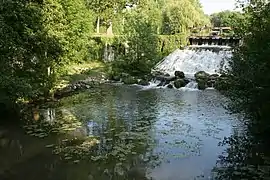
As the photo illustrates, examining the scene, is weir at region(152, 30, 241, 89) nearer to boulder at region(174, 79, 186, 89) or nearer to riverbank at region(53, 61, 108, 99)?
boulder at region(174, 79, 186, 89)

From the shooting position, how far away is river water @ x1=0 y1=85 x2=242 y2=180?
40.5ft

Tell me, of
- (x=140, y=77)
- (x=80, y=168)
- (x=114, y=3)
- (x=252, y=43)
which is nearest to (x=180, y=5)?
(x=114, y=3)

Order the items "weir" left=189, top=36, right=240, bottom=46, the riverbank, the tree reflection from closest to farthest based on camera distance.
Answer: the tree reflection
the riverbank
"weir" left=189, top=36, right=240, bottom=46

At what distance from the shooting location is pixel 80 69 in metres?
34.4

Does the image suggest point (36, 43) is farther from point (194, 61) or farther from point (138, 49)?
point (194, 61)

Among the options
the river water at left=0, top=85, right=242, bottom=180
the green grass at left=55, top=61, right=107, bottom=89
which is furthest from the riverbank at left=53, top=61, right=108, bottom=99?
the river water at left=0, top=85, right=242, bottom=180

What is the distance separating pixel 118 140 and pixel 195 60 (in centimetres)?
2362

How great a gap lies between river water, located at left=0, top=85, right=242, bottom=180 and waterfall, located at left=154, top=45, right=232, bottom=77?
11.7 m

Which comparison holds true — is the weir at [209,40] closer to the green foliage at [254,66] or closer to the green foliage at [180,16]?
the green foliage at [180,16]

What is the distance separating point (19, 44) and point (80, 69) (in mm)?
15046

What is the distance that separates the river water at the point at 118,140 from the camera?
1234 cm

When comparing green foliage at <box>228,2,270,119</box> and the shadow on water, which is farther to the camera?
green foliage at <box>228,2,270,119</box>

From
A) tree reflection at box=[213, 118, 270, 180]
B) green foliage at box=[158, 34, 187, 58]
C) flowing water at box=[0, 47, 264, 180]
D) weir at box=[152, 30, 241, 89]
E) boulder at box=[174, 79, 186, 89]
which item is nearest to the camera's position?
tree reflection at box=[213, 118, 270, 180]

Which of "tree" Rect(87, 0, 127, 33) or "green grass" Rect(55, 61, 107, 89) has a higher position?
"tree" Rect(87, 0, 127, 33)
